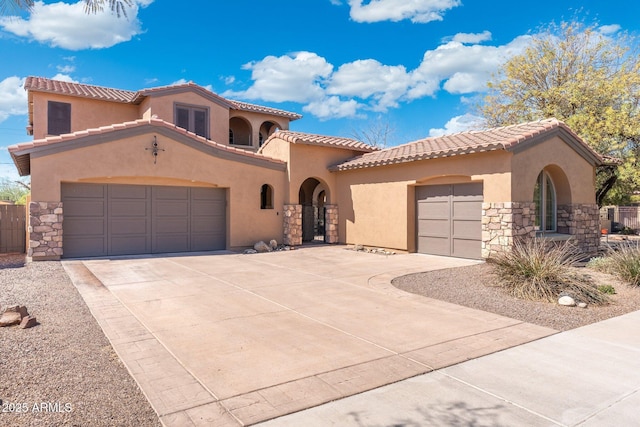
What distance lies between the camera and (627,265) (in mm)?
10500

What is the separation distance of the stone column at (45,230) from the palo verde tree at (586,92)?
2216 cm

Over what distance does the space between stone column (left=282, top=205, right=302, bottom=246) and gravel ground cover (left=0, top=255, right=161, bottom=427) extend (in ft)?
35.4

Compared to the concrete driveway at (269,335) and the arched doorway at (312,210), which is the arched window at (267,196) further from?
the concrete driveway at (269,335)

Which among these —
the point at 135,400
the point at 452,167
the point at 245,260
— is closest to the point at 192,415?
the point at 135,400

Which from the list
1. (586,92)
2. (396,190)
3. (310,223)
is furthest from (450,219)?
(586,92)

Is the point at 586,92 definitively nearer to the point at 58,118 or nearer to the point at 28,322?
the point at 28,322

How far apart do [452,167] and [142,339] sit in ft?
37.2

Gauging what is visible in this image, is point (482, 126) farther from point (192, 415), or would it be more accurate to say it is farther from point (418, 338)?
point (192, 415)

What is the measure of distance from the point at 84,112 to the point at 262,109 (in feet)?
33.1

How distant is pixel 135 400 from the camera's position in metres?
3.99

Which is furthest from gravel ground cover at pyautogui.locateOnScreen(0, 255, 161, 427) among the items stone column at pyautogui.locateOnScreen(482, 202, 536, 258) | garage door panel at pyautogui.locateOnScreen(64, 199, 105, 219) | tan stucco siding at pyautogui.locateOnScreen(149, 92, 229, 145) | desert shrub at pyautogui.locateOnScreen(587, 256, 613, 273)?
tan stucco siding at pyautogui.locateOnScreen(149, 92, 229, 145)

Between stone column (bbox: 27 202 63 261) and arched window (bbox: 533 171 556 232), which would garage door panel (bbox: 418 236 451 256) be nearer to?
arched window (bbox: 533 171 556 232)

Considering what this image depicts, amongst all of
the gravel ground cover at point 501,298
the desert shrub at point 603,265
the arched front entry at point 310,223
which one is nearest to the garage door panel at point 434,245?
the gravel ground cover at point 501,298

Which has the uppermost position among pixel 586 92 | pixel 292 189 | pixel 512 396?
pixel 586 92
